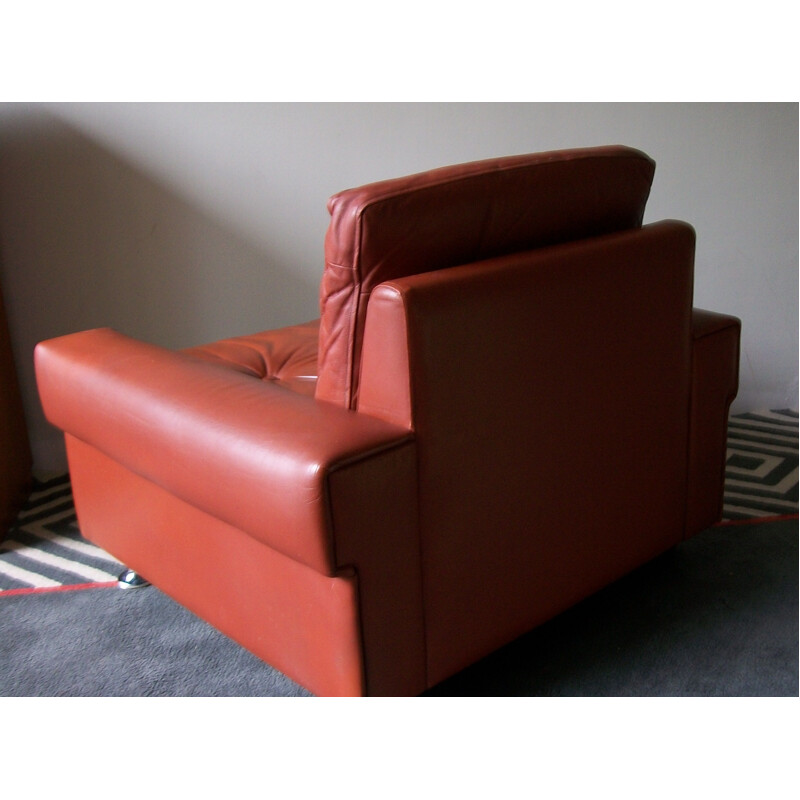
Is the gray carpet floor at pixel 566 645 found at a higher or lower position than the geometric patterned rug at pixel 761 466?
higher

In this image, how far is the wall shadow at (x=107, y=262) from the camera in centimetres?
233

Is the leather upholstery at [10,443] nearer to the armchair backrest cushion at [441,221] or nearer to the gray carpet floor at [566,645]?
the gray carpet floor at [566,645]

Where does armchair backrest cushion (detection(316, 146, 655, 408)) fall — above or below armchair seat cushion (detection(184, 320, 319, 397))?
above

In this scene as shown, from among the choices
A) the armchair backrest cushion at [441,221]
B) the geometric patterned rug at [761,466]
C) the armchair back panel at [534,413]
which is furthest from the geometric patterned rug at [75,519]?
the armchair backrest cushion at [441,221]

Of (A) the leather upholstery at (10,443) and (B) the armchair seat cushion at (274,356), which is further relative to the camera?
(A) the leather upholstery at (10,443)

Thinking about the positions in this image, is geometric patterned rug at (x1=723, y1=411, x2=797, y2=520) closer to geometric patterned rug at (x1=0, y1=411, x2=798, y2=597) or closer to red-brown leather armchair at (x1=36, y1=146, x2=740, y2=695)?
geometric patterned rug at (x1=0, y1=411, x2=798, y2=597)

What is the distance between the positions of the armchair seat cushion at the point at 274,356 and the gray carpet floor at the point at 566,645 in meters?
0.47

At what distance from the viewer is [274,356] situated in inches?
75.4

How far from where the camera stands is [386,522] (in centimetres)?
122

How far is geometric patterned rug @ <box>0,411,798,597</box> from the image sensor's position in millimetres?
1934

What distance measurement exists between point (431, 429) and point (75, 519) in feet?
4.16

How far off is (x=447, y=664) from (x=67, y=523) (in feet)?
3.84

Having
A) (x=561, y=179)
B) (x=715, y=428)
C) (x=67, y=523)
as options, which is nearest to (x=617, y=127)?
(x=715, y=428)

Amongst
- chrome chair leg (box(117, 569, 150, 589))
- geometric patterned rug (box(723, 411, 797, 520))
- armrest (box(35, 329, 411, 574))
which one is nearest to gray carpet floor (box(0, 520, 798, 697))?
chrome chair leg (box(117, 569, 150, 589))
